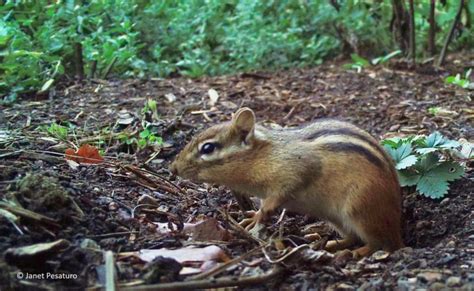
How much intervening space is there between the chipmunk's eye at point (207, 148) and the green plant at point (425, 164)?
1139 millimetres

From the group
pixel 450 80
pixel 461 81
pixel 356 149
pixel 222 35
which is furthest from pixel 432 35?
pixel 356 149

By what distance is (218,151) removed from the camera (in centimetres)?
439

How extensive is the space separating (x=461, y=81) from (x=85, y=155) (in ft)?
13.5

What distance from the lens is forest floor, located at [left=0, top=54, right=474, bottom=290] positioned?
9.84ft

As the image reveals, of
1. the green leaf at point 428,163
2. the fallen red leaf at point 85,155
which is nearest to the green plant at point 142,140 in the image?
the fallen red leaf at point 85,155

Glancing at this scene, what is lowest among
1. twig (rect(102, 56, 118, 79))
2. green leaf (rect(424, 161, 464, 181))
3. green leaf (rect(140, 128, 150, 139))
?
twig (rect(102, 56, 118, 79))

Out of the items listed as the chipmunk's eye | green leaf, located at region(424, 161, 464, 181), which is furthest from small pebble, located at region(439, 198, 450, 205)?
the chipmunk's eye

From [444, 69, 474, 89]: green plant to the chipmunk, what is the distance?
10.1 feet

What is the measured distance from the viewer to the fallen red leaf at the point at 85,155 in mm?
4541

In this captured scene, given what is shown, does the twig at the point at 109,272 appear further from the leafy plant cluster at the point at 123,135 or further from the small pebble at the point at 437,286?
the leafy plant cluster at the point at 123,135

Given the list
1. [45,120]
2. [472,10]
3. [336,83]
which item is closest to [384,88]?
[336,83]

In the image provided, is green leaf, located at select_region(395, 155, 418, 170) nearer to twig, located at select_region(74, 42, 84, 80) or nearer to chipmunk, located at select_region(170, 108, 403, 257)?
chipmunk, located at select_region(170, 108, 403, 257)

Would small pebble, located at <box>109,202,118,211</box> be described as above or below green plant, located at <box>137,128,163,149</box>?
above

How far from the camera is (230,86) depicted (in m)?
7.41
